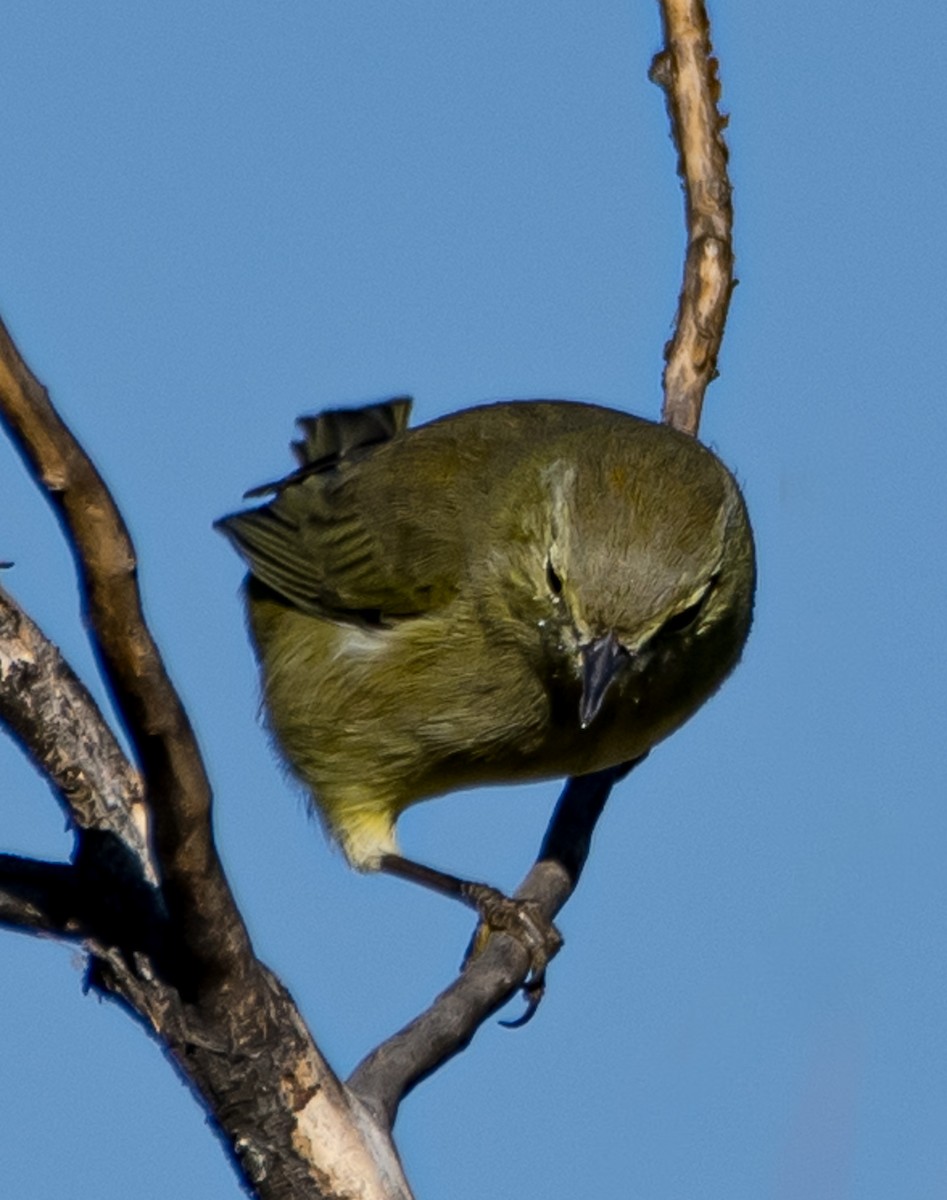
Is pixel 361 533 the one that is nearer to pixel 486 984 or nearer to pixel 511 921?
pixel 511 921

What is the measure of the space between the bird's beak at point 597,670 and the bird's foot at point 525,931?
0.85 m

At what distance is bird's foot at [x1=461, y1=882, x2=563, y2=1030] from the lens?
5.93m

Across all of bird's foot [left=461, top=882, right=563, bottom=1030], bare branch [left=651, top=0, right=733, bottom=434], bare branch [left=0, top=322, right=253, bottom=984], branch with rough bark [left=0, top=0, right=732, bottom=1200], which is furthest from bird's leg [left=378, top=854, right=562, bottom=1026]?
bare branch [left=0, top=322, right=253, bottom=984]

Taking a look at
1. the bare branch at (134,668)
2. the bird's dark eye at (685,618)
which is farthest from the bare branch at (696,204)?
the bare branch at (134,668)

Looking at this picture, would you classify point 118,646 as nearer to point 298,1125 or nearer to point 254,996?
point 254,996

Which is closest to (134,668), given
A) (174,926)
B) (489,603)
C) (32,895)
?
(174,926)

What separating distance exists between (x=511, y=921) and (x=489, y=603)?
3.34 ft

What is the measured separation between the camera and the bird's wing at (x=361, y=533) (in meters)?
6.62

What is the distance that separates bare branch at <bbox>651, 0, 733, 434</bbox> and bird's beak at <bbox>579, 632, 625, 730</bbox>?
1813 mm

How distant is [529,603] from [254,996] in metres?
2.51

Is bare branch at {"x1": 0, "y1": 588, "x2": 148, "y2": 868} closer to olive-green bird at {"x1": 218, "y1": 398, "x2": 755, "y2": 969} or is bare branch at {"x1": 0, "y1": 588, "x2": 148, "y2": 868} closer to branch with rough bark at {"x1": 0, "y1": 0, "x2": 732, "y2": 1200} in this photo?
branch with rough bark at {"x1": 0, "y1": 0, "x2": 732, "y2": 1200}

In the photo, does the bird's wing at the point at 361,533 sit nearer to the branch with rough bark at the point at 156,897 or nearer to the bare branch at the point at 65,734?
the branch with rough bark at the point at 156,897

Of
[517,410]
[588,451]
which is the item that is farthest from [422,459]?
[588,451]

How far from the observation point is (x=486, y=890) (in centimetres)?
633
